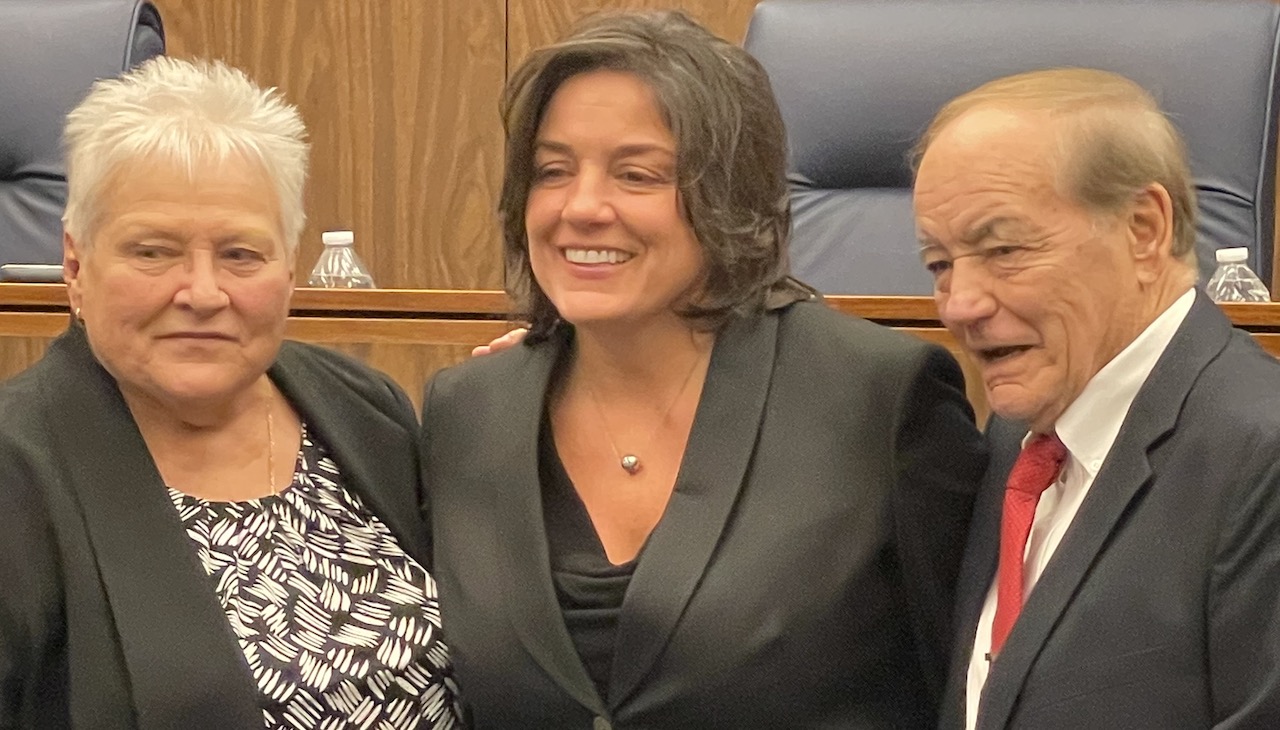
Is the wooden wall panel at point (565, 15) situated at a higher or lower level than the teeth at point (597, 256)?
lower

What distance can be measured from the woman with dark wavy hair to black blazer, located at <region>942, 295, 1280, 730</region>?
0.27m

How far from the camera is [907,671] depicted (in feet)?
6.02

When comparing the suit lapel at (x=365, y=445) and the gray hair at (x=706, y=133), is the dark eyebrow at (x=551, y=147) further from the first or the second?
the suit lapel at (x=365, y=445)

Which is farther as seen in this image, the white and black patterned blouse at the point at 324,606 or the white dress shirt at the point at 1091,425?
the white and black patterned blouse at the point at 324,606

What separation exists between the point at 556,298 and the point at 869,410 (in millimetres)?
366

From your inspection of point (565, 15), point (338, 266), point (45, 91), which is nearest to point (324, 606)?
point (338, 266)

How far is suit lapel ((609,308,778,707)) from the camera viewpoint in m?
1.71

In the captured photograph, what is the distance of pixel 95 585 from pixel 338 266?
147cm

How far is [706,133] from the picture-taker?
5.94 ft

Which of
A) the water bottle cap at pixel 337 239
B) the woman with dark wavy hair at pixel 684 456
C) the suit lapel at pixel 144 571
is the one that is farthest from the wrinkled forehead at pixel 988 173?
the water bottle cap at pixel 337 239

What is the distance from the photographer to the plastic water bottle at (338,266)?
9.85ft

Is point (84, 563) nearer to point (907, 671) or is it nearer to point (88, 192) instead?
point (88, 192)

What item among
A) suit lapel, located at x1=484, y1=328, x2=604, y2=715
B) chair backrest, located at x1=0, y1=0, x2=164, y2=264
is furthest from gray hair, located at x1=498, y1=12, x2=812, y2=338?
chair backrest, located at x1=0, y1=0, x2=164, y2=264

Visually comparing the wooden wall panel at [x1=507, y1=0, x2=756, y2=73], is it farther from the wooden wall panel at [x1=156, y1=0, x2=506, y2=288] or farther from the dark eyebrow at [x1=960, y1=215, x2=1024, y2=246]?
the dark eyebrow at [x1=960, y1=215, x2=1024, y2=246]
